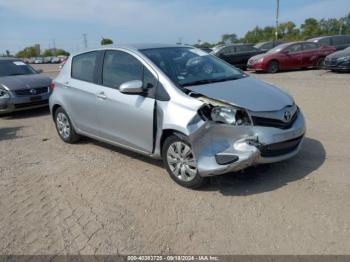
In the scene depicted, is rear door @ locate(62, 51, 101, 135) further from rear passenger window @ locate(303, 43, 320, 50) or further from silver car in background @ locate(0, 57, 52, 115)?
rear passenger window @ locate(303, 43, 320, 50)

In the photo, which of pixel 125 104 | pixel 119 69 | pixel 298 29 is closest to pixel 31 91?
pixel 119 69

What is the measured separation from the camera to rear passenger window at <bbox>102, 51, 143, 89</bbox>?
4.68m

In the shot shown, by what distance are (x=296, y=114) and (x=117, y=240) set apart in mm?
2718

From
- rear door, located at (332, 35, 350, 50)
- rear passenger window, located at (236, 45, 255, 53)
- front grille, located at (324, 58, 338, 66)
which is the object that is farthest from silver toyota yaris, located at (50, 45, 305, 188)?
rear door, located at (332, 35, 350, 50)

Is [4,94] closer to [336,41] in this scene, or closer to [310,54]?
[310,54]

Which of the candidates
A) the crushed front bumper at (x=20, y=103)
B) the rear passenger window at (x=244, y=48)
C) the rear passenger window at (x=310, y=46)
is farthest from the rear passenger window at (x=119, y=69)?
the rear passenger window at (x=244, y=48)

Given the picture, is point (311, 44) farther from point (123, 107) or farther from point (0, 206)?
point (0, 206)

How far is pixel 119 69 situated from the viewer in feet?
16.2

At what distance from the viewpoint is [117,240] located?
3248mm

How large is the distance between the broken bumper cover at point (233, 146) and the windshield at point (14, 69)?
8.14m

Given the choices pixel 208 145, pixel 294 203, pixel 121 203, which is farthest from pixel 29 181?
pixel 294 203

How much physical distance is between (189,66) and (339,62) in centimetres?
1118

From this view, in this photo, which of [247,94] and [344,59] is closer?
[247,94]

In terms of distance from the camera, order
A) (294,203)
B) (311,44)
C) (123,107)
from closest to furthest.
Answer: (294,203)
(123,107)
(311,44)
